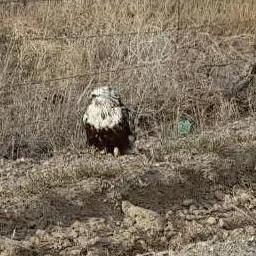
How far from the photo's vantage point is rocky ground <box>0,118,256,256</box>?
13.1 ft

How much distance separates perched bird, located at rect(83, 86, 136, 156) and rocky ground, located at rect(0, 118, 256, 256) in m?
0.11

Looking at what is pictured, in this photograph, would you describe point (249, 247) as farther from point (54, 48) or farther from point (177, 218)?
point (54, 48)

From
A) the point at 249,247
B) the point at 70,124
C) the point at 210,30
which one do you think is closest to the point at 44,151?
the point at 70,124

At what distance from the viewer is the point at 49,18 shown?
8648 mm

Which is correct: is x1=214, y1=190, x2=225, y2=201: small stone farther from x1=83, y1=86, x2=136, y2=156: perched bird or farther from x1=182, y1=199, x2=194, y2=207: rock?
x1=83, y1=86, x2=136, y2=156: perched bird

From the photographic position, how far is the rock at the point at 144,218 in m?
4.19

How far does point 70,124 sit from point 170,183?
1686 mm

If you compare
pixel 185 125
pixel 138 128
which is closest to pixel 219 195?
pixel 185 125

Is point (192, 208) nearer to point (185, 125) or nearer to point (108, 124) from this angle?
point (108, 124)

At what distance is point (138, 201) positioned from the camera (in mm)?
4602

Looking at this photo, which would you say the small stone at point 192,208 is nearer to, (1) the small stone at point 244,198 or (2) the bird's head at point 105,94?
(1) the small stone at point 244,198

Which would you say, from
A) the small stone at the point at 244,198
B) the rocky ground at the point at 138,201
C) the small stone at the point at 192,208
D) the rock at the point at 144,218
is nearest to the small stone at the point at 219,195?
the rocky ground at the point at 138,201

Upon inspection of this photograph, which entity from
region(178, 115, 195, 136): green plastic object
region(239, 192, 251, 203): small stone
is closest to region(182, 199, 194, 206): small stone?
region(239, 192, 251, 203): small stone

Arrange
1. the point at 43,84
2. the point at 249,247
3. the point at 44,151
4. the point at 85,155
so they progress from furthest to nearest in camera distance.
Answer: the point at 43,84, the point at 44,151, the point at 85,155, the point at 249,247
